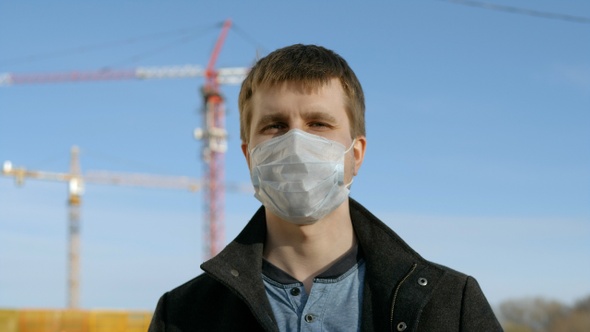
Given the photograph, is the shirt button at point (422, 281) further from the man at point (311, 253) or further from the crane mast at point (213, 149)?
the crane mast at point (213, 149)

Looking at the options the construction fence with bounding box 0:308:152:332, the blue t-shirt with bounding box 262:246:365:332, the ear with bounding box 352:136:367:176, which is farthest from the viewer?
the construction fence with bounding box 0:308:152:332

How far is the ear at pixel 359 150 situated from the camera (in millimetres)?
3020

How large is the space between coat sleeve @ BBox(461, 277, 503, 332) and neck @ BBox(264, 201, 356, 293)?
1.39ft

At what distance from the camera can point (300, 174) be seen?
2893 millimetres

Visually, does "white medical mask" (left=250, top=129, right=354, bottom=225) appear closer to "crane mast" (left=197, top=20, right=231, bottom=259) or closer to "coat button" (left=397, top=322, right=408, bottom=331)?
"coat button" (left=397, top=322, right=408, bottom=331)

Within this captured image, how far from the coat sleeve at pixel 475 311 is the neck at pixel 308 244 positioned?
1.39 ft

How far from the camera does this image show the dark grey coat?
2.72m

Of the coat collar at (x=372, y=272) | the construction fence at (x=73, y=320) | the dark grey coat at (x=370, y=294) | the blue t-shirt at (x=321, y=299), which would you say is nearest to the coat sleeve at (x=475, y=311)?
the dark grey coat at (x=370, y=294)

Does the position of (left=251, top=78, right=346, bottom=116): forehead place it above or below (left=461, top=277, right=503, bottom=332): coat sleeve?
above

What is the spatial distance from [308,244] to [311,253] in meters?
0.03

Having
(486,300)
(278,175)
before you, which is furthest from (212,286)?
(486,300)

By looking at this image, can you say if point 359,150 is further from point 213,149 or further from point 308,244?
point 213,149

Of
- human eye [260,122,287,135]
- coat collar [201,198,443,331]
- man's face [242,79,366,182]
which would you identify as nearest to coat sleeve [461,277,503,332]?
coat collar [201,198,443,331]

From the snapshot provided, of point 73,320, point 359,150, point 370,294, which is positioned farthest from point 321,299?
point 73,320
